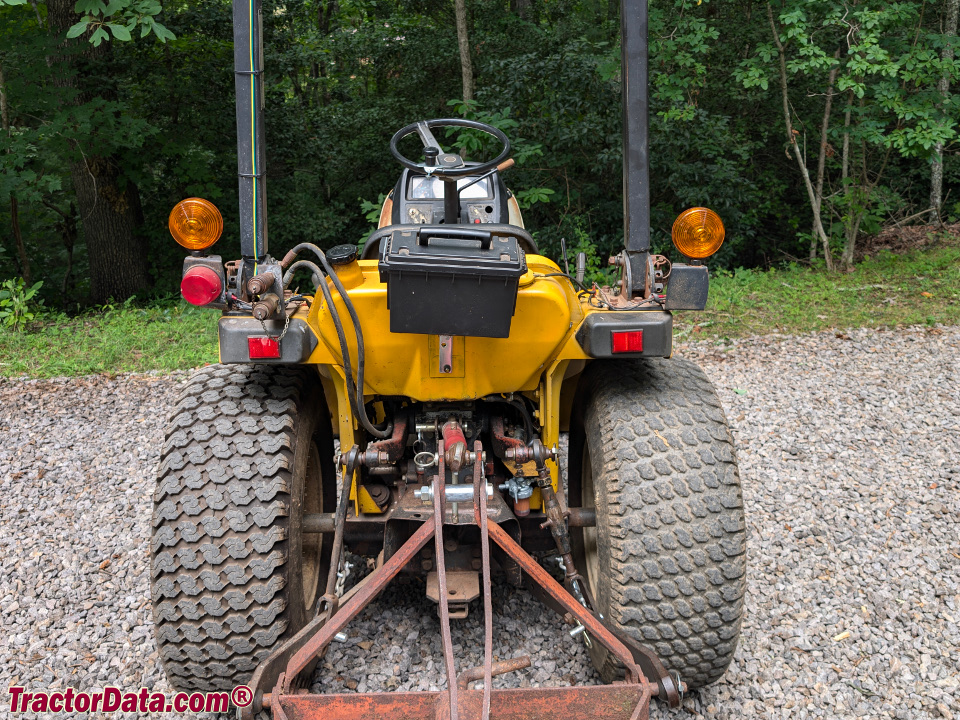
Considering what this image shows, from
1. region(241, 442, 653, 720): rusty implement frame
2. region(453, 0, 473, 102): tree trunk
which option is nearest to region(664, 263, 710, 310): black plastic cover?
region(241, 442, 653, 720): rusty implement frame

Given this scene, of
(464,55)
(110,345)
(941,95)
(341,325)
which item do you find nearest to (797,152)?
(941,95)

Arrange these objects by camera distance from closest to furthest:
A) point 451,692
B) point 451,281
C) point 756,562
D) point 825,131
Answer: point 451,692, point 451,281, point 756,562, point 825,131

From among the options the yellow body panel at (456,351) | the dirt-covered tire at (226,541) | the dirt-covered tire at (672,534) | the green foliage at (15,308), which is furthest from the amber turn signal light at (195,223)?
the green foliage at (15,308)

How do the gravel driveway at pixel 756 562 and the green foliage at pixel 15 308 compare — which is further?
the green foliage at pixel 15 308

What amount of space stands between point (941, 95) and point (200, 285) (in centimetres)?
903

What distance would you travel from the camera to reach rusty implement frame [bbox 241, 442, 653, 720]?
1937mm

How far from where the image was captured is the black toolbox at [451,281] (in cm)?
206

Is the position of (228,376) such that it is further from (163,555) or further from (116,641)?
(116,641)

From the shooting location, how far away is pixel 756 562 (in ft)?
11.4

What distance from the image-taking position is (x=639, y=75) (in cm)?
244

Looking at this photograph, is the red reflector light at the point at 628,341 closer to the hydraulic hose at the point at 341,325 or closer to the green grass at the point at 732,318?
the hydraulic hose at the point at 341,325

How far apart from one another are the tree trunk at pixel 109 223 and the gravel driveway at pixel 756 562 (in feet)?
13.8

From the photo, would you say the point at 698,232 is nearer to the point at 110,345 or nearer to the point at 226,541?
the point at 226,541

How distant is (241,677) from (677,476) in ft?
4.89
